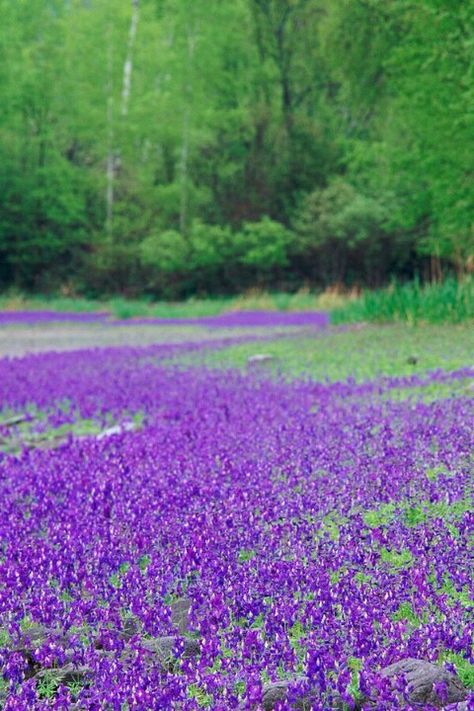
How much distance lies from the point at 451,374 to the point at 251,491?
6287mm

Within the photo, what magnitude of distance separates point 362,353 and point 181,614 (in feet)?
37.8

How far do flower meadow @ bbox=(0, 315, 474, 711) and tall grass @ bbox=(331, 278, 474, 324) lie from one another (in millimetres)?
10936

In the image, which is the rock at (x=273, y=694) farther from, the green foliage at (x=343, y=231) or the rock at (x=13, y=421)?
the green foliage at (x=343, y=231)

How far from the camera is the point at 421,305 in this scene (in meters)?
19.9

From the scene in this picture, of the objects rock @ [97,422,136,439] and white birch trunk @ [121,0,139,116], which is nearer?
rock @ [97,422,136,439]

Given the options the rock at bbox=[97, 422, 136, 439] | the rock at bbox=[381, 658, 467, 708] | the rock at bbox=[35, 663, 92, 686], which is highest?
the rock at bbox=[381, 658, 467, 708]

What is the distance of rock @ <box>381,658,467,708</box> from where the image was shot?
9.66 ft

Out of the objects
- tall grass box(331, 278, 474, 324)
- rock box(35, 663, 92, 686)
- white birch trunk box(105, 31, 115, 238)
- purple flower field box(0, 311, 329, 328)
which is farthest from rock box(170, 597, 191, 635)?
white birch trunk box(105, 31, 115, 238)

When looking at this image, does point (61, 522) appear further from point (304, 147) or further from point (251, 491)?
point (304, 147)

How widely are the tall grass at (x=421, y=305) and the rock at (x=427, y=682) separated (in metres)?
16.2

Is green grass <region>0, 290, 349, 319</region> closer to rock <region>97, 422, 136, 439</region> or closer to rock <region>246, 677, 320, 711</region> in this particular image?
rock <region>97, 422, 136, 439</region>

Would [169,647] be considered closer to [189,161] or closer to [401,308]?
[401,308]

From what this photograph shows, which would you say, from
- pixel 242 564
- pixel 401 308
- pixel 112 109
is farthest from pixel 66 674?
pixel 112 109

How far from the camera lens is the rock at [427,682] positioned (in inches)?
116
